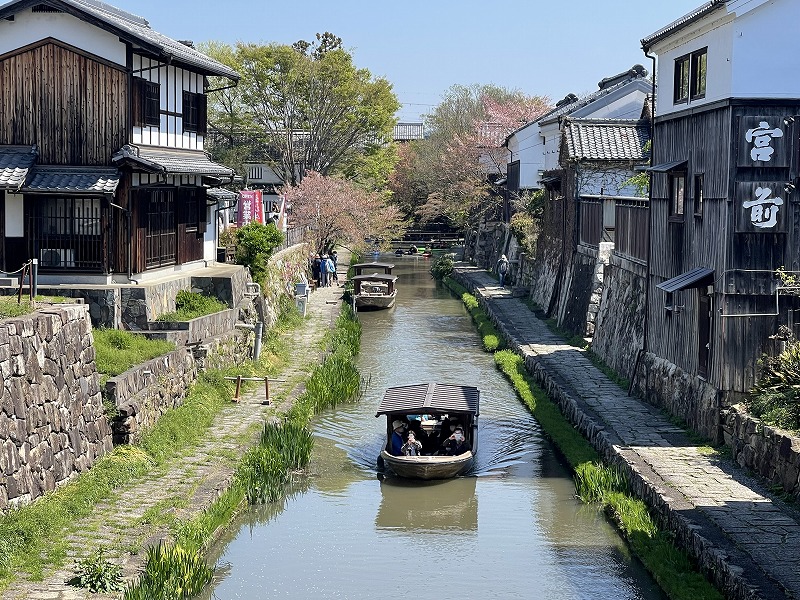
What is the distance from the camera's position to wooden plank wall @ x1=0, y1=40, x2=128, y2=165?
25.3 metres

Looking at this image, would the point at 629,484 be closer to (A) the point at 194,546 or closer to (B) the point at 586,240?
(A) the point at 194,546

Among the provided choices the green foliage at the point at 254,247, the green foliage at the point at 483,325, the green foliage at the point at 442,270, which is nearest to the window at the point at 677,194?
the green foliage at the point at 483,325

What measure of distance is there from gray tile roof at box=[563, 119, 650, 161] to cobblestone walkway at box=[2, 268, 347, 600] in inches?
599

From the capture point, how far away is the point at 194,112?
30.8m

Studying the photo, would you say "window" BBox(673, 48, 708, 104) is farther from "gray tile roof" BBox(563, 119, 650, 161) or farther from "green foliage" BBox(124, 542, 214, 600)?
"gray tile roof" BBox(563, 119, 650, 161)

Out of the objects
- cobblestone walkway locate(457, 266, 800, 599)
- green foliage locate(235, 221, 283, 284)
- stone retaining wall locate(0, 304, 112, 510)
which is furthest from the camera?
green foliage locate(235, 221, 283, 284)

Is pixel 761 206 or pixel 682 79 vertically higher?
pixel 682 79

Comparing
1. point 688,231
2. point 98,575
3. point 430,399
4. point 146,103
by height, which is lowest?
point 98,575

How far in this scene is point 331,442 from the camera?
23141mm

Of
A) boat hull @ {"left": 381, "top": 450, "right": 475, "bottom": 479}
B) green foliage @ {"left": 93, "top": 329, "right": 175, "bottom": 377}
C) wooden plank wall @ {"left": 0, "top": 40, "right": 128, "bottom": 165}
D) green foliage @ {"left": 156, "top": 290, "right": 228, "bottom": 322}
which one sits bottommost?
boat hull @ {"left": 381, "top": 450, "right": 475, "bottom": 479}

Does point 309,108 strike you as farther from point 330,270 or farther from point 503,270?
point 503,270

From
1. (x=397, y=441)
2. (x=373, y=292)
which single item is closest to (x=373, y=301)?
(x=373, y=292)

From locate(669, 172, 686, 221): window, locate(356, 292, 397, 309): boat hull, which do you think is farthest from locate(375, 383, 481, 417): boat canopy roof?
locate(356, 292, 397, 309): boat hull

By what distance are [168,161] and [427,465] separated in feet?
36.8
